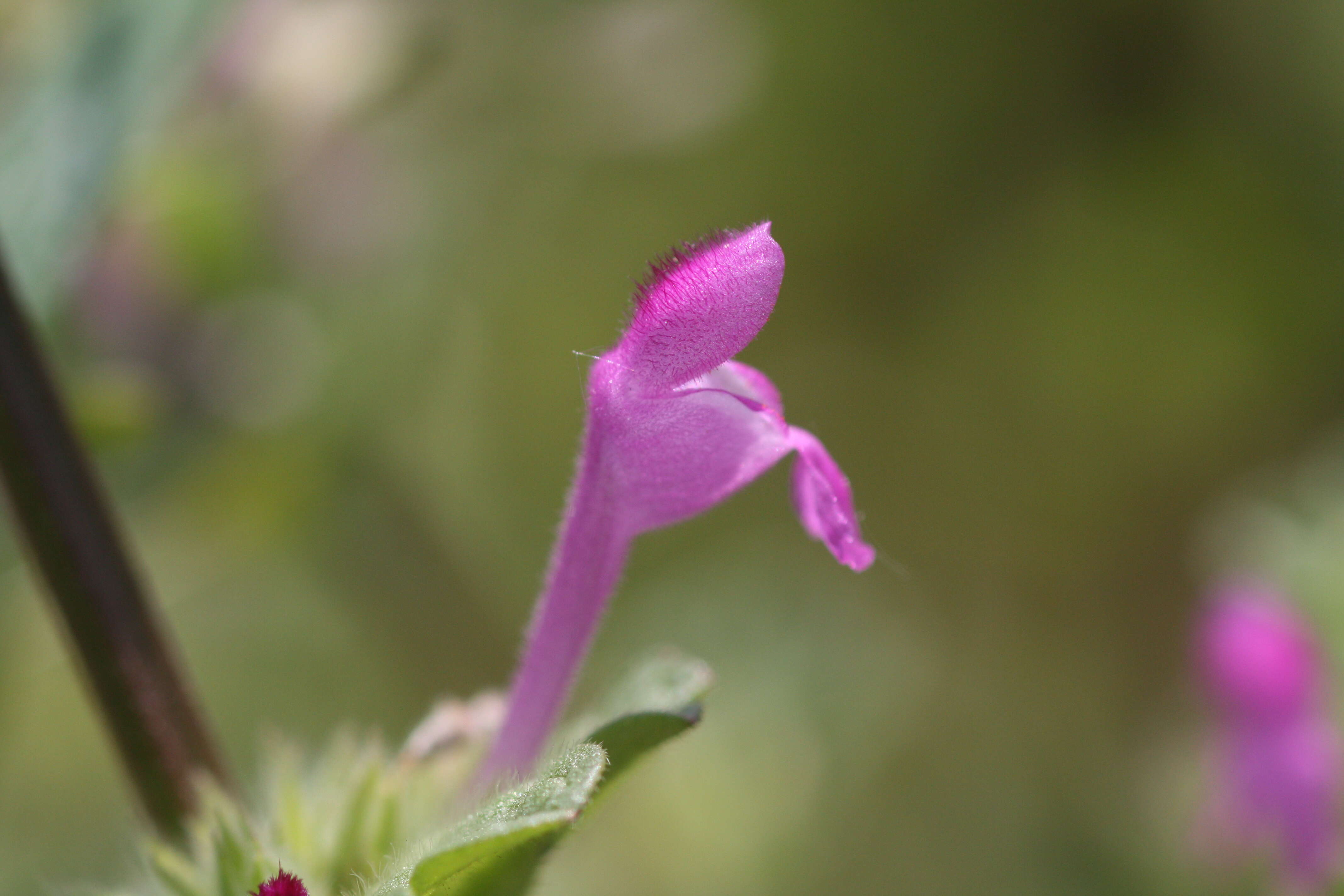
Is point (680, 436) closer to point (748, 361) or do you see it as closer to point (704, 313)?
point (704, 313)

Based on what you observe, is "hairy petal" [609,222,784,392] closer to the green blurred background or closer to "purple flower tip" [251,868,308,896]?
the green blurred background

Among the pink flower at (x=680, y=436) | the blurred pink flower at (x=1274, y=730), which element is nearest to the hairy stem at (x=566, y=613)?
the pink flower at (x=680, y=436)

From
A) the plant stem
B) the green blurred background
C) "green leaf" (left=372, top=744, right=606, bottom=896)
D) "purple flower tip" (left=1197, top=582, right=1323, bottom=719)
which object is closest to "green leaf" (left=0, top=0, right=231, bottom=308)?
the green blurred background

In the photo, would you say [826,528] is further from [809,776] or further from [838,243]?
[838,243]

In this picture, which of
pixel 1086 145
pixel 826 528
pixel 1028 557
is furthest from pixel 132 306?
pixel 1086 145

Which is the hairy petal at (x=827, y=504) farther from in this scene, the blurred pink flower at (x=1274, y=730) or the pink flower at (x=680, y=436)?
the blurred pink flower at (x=1274, y=730)

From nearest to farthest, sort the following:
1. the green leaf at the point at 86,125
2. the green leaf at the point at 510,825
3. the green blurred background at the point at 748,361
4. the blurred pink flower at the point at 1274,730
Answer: the green leaf at the point at 510,825 → the green leaf at the point at 86,125 → the blurred pink flower at the point at 1274,730 → the green blurred background at the point at 748,361
